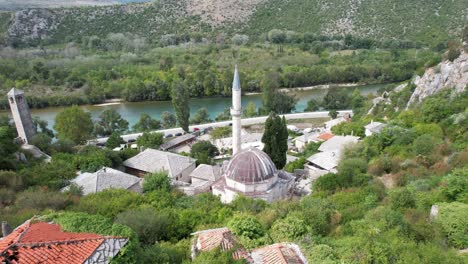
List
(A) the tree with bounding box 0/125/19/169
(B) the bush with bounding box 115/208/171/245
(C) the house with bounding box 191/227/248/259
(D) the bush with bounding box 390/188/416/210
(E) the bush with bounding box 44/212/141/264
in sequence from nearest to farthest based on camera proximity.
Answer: (E) the bush with bounding box 44/212/141/264 → (C) the house with bounding box 191/227/248/259 → (B) the bush with bounding box 115/208/171/245 → (D) the bush with bounding box 390/188/416/210 → (A) the tree with bounding box 0/125/19/169

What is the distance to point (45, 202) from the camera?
1914cm

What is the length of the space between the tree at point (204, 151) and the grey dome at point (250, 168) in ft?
30.0

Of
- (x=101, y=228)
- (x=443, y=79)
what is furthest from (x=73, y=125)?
(x=443, y=79)

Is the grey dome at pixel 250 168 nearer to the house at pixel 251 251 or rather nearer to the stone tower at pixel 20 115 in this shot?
→ the house at pixel 251 251

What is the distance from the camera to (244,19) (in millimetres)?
110188

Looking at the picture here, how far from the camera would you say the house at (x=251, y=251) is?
12094mm

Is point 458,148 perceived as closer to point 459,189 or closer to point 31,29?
point 459,189

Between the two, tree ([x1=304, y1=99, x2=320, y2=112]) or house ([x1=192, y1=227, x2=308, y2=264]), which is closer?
house ([x1=192, y1=227, x2=308, y2=264])

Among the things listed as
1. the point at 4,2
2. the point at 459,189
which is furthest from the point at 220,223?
the point at 4,2

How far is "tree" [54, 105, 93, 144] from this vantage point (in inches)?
1535

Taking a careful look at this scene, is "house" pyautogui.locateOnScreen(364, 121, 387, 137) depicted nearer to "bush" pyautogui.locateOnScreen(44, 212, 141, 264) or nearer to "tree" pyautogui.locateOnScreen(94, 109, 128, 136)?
"bush" pyautogui.locateOnScreen(44, 212, 141, 264)

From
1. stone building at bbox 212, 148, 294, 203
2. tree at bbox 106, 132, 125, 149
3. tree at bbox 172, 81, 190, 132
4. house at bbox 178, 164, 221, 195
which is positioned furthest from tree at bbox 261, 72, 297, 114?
stone building at bbox 212, 148, 294, 203

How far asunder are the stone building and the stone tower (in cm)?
2065

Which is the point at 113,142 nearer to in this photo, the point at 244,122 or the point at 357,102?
the point at 244,122
